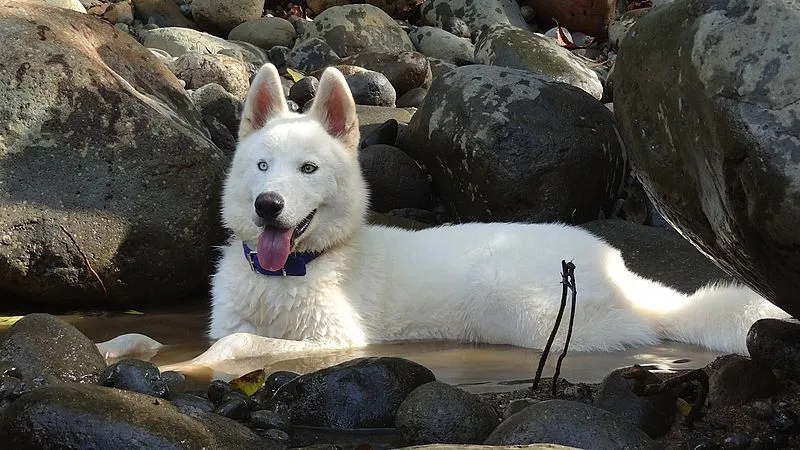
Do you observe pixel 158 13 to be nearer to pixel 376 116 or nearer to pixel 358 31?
pixel 358 31

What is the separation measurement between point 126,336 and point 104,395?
84.6 inches

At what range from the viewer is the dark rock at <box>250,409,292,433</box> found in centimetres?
352

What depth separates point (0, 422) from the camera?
9.51 ft

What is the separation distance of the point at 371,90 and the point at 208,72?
6.15 ft

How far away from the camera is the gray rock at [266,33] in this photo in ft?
50.1

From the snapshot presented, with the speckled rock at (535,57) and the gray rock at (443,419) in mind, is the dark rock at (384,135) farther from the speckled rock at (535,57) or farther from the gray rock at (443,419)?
the gray rock at (443,419)

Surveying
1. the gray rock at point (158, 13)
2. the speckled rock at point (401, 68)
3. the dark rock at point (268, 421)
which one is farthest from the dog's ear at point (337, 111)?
the gray rock at point (158, 13)

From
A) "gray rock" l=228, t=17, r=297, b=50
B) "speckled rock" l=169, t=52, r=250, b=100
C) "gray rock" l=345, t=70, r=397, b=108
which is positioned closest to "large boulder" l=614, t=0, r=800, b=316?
"speckled rock" l=169, t=52, r=250, b=100

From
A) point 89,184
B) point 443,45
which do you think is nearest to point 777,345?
point 89,184

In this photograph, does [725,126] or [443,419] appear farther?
[443,419]

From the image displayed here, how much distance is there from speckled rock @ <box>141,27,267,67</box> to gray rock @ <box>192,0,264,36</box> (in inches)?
84.5

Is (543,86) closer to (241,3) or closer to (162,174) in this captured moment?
(162,174)

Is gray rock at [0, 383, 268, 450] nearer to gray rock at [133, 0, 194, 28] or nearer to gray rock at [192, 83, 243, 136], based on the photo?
gray rock at [192, 83, 243, 136]

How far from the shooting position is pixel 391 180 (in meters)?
8.07
